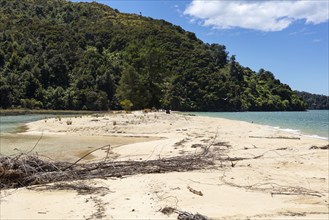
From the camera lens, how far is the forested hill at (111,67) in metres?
63.4

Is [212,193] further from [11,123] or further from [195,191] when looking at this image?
[11,123]

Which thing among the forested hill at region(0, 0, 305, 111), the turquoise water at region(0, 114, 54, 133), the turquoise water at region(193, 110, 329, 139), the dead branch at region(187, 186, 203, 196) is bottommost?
the turquoise water at region(0, 114, 54, 133)

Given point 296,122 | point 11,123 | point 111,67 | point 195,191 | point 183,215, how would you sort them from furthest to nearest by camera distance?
point 111,67
point 296,122
point 11,123
point 195,191
point 183,215

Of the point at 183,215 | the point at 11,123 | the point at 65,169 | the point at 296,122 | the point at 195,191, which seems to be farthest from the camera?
the point at 296,122

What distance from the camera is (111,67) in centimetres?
9519

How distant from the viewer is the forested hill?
6344cm

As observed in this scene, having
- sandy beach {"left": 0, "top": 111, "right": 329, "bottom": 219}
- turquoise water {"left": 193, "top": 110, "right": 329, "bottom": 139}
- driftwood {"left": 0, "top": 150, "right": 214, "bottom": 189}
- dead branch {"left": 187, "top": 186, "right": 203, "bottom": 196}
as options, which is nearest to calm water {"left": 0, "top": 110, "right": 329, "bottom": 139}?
turquoise water {"left": 193, "top": 110, "right": 329, "bottom": 139}

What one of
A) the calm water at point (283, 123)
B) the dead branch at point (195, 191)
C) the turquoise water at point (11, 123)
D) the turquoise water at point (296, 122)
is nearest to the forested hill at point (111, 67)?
the turquoise water at point (296, 122)

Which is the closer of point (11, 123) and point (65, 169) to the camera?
point (65, 169)

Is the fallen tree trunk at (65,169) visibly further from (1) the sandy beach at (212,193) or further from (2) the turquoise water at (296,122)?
(2) the turquoise water at (296,122)

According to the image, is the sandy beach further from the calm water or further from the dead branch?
the calm water

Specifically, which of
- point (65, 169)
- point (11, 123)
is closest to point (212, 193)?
point (65, 169)

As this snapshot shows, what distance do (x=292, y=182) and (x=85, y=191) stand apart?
4.98 meters

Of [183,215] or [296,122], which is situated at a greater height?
[183,215]
